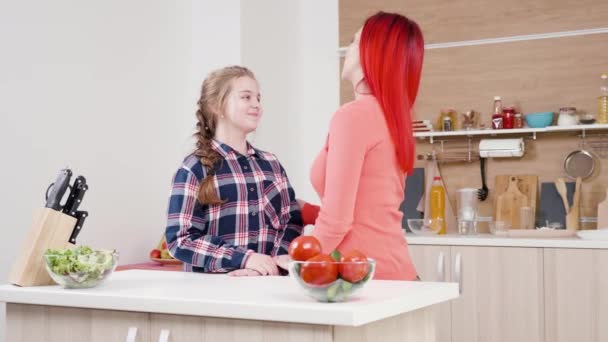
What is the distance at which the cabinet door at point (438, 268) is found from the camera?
12.9 feet

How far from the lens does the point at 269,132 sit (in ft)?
15.4

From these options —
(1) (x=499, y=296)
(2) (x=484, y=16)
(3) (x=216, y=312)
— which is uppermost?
(2) (x=484, y=16)

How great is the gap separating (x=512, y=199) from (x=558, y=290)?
27.4 inches

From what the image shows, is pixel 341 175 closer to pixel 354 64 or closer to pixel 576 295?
pixel 354 64

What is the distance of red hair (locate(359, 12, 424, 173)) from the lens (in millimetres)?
2080

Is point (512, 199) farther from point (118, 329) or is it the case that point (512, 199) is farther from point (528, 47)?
point (118, 329)

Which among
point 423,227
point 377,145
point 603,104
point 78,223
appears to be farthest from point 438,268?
point 78,223

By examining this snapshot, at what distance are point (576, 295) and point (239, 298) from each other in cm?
241

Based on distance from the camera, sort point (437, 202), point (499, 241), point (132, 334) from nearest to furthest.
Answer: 1. point (132, 334)
2. point (499, 241)
3. point (437, 202)

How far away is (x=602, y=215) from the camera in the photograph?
4020mm

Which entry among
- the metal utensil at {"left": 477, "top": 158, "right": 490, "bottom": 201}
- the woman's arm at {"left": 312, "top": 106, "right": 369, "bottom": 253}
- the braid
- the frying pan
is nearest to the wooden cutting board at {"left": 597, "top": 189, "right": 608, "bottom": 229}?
the frying pan

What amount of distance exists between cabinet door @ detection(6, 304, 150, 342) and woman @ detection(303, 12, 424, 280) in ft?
1.69

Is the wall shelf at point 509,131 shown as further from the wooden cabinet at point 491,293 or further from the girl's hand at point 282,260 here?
the girl's hand at point 282,260

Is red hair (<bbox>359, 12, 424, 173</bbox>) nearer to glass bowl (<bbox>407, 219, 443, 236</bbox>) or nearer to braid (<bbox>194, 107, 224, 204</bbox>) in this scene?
braid (<bbox>194, 107, 224, 204</bbox>)
